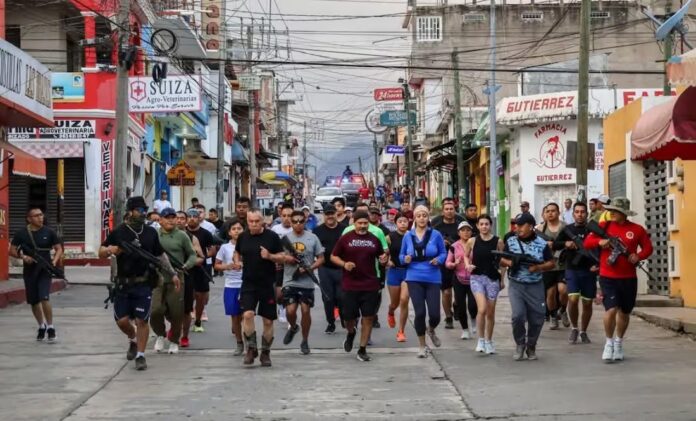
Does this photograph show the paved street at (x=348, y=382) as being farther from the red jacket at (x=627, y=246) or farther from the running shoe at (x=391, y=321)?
the red jacket at (x=627, y=246)

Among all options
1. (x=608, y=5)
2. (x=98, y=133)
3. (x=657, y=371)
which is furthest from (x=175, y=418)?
(x=608, y=5)

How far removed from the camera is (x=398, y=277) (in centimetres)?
1627

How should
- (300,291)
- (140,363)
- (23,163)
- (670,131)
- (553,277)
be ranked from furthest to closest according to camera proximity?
(23,163) < (553,277) < (300,291) < (670,131) < (140,363)

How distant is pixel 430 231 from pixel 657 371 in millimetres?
3387

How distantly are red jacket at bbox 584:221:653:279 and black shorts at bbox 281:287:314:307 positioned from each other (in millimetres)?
3595

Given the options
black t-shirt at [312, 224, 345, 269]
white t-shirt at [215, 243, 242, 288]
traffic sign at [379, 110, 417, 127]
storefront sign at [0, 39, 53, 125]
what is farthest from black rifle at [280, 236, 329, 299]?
traffic sign at [379, 110, 417, 127]

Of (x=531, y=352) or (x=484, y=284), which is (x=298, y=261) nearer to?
(x=484, y=284)

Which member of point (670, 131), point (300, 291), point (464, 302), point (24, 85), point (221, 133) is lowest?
point (464, 302)

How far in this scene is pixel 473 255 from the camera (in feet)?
46.7

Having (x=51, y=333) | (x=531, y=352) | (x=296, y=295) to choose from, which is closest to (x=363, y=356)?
(x=296, y=295)

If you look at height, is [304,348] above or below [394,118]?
below

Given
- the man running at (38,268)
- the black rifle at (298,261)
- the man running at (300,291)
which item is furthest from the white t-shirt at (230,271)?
the man running at (38,268)

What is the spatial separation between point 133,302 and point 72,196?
20631mm

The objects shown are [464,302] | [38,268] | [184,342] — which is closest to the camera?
[184,342]
